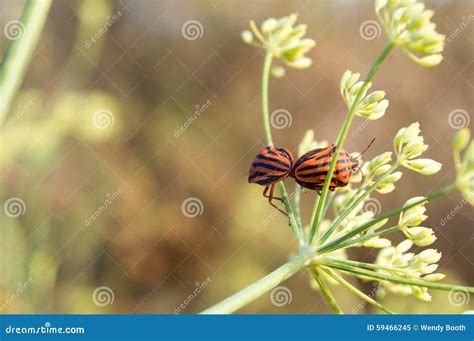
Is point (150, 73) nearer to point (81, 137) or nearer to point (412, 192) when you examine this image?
point (81, 137)

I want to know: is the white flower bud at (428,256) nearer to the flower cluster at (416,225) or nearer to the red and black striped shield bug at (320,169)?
the flower cluster at (416,225)

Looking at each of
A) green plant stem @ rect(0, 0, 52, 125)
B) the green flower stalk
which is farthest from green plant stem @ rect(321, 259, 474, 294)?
green plant stem @ rect(0, 0, 52, 125)

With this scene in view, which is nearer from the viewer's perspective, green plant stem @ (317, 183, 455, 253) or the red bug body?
green plant stem @ (317, 183, 455, 253)

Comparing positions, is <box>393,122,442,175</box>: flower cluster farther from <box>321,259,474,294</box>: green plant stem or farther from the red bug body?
<box>321,259,474,294</box>: green plant stem

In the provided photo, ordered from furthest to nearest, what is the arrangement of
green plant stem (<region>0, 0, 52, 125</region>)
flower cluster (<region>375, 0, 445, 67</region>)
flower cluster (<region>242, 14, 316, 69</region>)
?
flower cluster (<region>242, 14, 316, 69</region>), flower cluster (<region>375, 0, 445, 67</region>), green plant stem (<region>0, 0, 52, 125</region>)

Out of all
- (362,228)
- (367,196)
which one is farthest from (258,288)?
(367,196)
